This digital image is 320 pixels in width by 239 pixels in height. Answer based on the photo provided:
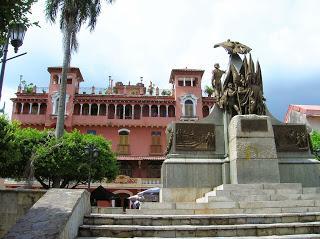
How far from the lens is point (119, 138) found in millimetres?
43781

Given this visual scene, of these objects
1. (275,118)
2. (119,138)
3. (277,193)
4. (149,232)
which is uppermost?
(119,138)

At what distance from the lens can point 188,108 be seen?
144ft

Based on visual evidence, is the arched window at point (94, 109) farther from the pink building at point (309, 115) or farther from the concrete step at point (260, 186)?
the concrete step at point (260, 186)

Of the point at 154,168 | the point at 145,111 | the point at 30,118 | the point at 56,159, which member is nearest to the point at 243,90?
the point at 56,159

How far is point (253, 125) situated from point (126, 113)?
34241 millimetres

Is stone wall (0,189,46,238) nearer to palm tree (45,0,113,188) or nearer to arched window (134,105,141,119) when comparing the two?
palm tree (45,0,113,188)

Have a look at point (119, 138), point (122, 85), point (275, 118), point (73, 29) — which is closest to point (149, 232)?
point (275, 118)

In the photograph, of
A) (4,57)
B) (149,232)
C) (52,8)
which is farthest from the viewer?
(52,8)

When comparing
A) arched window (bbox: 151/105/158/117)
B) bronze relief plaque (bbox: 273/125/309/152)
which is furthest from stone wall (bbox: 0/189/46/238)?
arched window (bbox: 151/105/158/117)

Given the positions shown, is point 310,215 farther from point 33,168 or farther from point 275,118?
point 33,168

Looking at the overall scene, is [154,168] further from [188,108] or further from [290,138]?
[290,138]

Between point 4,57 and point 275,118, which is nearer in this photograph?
point 4,57

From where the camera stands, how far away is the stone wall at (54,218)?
5.12 m

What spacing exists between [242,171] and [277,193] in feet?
4.01
